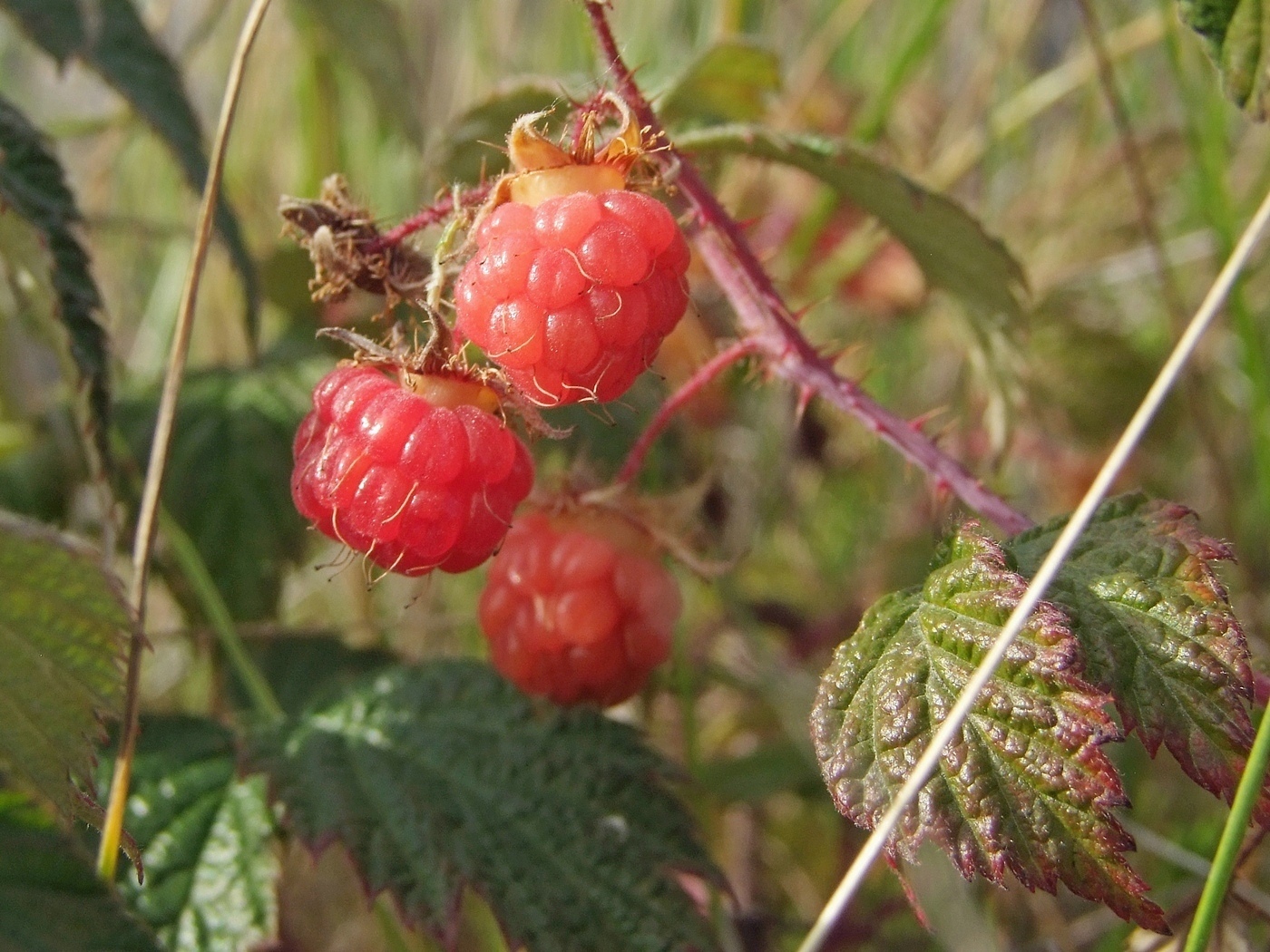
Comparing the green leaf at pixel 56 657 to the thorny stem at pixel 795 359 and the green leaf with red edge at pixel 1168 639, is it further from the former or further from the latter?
the green leaf with red edge at pixel 1168 639

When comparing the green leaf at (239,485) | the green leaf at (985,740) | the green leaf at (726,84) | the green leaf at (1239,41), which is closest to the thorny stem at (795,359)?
the green leaf at (985,740)

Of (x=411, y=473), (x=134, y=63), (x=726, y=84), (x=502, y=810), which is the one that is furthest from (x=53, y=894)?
(x=726, y=84)

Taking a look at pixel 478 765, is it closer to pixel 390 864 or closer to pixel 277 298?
pixel 390 864

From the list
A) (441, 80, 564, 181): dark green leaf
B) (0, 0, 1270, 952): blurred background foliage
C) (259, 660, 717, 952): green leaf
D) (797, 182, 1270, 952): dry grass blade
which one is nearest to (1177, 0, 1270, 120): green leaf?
(797, 182, 1270, 952): dry grass blade

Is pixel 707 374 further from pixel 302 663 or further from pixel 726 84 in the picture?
pixel 302 663

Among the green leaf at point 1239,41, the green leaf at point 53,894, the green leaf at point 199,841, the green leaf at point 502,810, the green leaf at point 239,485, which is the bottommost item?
the green leaf at point 199,841

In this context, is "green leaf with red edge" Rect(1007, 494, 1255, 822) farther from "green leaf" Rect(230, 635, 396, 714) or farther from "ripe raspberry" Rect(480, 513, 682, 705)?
"green leaf" Rect(230, 635, 396, 714)

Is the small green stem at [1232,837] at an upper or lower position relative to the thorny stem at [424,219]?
lower
